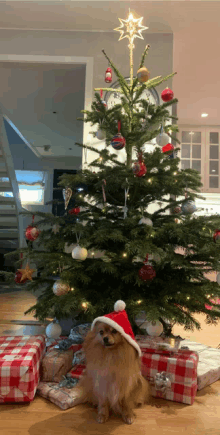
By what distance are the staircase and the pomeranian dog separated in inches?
149

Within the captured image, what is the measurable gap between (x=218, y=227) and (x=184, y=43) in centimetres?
216

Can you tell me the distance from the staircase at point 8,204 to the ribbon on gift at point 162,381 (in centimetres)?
376

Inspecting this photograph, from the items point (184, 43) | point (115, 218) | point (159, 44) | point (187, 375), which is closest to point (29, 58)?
point (159, 44)

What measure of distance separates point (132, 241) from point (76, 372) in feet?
2.48

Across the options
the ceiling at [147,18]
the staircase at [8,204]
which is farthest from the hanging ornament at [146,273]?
the staircase at [8,204]

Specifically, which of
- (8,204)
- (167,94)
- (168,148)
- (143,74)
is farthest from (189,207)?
(8,204)

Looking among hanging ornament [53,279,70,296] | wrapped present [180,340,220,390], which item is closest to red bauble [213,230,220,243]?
wrapped present [180,340,220,390]

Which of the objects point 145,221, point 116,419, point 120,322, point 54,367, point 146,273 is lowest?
point 116,419

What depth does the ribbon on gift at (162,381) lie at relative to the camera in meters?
1.56

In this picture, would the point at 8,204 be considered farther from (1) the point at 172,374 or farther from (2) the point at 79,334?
(1) the point at 172,374

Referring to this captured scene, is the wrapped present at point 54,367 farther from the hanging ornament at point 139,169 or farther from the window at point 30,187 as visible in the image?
the window at point 30,187

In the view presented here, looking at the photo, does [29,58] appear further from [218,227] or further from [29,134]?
[29,134]

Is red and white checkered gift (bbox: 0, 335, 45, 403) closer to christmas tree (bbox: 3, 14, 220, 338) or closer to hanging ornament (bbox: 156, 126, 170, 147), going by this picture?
christmas tree (bbox: 3, 14, 220, 338)

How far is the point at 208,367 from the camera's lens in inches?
70.9
